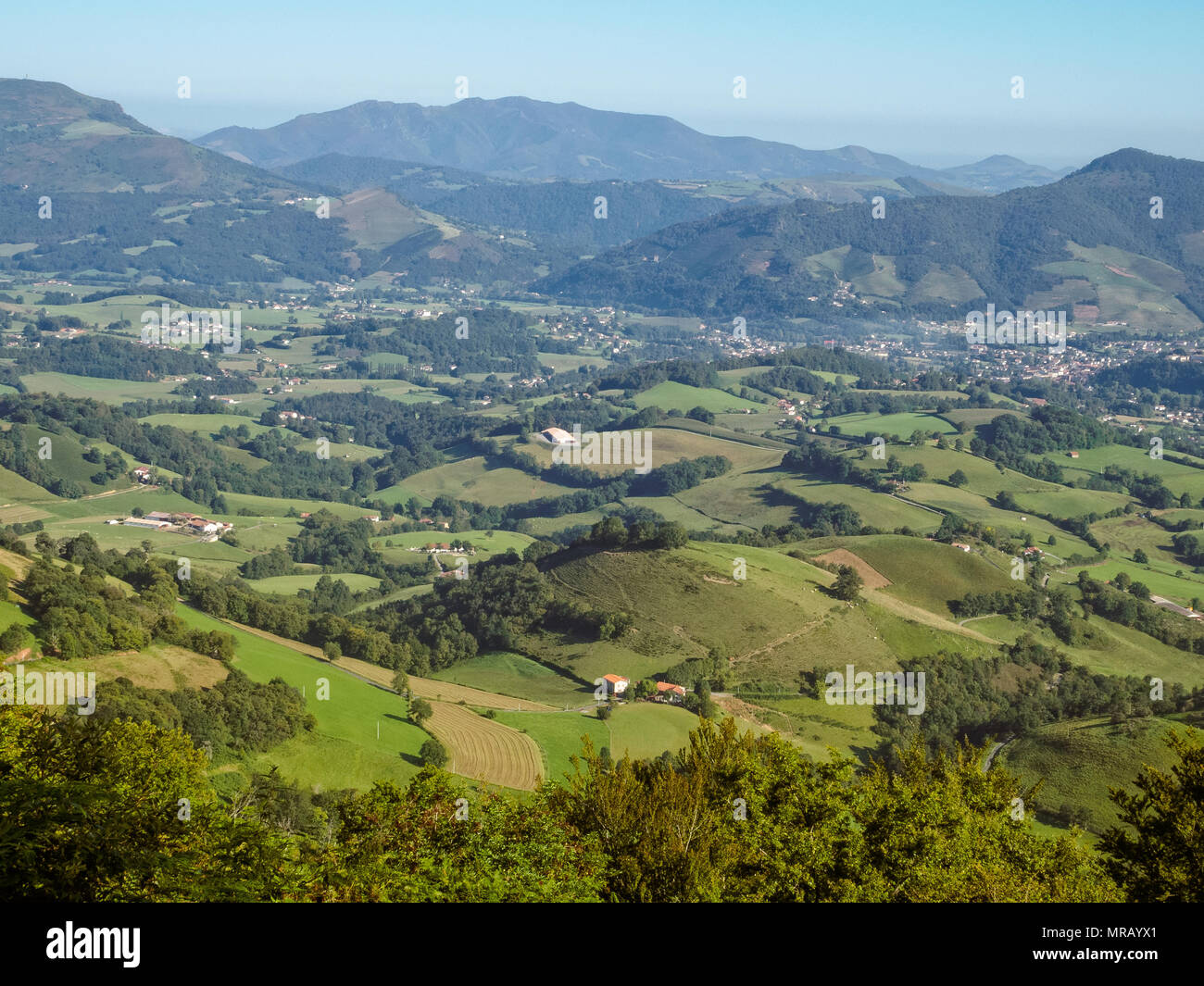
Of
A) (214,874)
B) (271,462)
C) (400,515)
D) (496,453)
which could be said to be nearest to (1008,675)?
(214,874)

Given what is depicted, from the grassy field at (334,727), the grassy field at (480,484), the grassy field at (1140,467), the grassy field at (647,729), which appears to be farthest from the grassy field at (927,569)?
the grassy field at (480,484)

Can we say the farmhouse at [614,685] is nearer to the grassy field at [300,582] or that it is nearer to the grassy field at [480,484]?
the grassy field at [300,582]

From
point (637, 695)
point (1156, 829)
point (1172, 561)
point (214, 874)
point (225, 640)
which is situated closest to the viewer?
point (214, 874)

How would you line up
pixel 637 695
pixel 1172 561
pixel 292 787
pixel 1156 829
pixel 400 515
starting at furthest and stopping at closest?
pixel 400 515 < pixel 1172 561 < pixel 637 695 < pixel 292 787 < pixel 1156 829

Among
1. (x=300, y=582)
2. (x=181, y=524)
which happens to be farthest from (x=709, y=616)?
(x=181, y=524)

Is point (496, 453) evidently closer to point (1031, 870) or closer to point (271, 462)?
point (271, 462)

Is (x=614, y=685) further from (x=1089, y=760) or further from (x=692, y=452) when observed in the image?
(x=692, y=452)
